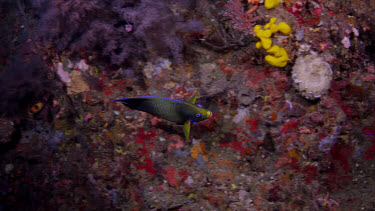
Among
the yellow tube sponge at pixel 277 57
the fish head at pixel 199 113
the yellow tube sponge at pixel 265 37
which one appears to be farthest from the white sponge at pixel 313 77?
the fish head at pixel 199 113

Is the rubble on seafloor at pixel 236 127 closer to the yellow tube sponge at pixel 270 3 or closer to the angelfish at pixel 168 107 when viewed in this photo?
the yellow tube sponge at pixel 270 3

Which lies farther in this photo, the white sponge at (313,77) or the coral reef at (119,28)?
the coral reef at (119,28)

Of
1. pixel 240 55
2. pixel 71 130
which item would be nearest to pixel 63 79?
pixel 71 130

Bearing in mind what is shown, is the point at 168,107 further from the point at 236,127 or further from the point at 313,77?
the point at 313,77

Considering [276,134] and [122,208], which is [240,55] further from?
[122,208]

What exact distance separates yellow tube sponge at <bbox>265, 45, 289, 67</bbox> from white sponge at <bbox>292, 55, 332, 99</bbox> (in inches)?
9.0

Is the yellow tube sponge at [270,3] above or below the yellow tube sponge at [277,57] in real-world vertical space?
above

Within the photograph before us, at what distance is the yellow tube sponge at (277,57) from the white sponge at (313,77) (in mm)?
228

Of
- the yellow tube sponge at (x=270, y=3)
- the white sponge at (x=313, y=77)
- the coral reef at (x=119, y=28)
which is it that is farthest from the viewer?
the coral reef at (x=119, y=28)

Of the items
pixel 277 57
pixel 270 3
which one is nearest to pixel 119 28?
pixel 270 3

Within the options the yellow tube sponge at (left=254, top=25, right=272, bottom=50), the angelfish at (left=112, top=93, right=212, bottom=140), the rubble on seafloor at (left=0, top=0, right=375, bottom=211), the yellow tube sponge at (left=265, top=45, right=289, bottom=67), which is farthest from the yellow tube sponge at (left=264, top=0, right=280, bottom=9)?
the angelfish at (left=112, top=93, right=212, bottom=140)

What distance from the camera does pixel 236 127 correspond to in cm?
307

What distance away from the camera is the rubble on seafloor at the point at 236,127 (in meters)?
2.95

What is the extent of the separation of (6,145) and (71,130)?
1930 mm
